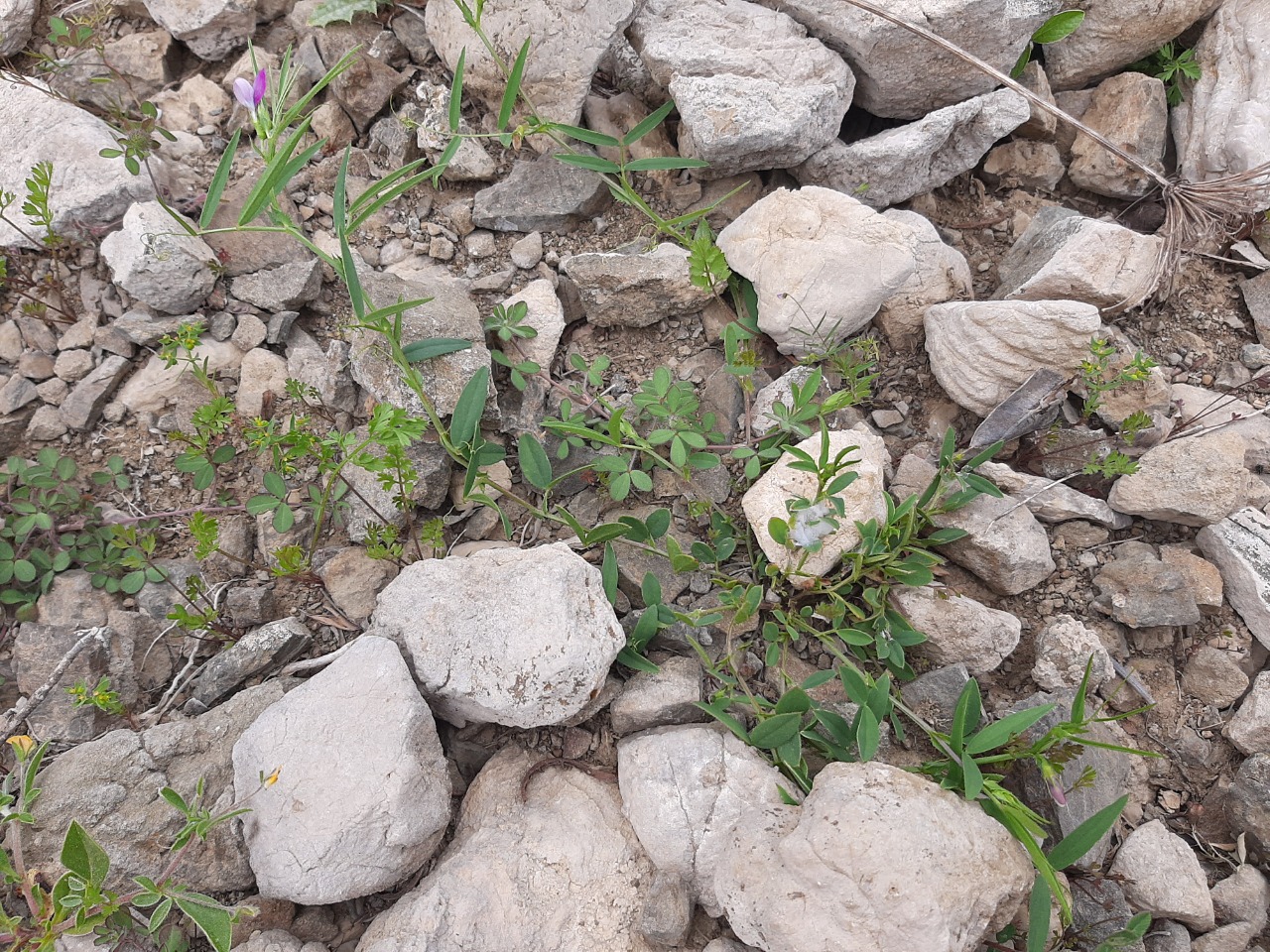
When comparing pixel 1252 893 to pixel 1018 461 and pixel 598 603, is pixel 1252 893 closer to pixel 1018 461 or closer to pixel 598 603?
pixel 1018 461

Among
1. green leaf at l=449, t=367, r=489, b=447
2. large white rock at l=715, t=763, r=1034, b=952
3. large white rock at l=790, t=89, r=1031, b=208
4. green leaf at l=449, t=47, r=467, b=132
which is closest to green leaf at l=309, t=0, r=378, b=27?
green leaf at l=449, t=47, r=467, b=132

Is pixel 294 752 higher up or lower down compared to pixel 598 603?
lower down

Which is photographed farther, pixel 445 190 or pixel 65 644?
pixel 445 190

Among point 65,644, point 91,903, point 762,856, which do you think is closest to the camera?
Answer: point 91,903

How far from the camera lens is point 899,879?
67.2 inches

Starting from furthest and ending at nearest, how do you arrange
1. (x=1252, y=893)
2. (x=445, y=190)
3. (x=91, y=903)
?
(x=445, y=190) < (x=1252, y=893) < (x=91, y=903)

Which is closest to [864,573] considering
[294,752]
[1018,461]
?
[1018,461]

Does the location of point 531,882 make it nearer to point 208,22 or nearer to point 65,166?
point 65,166

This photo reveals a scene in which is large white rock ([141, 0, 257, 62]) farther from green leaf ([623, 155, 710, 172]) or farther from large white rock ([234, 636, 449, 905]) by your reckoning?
large white rock ([234, 636, 449, 905])

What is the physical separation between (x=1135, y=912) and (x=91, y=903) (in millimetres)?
2376

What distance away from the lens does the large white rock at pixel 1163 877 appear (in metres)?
1.95

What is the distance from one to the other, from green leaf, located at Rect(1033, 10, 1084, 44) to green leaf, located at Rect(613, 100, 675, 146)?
140cm

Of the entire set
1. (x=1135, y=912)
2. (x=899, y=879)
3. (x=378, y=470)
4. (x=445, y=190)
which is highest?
(x=445, y=190)

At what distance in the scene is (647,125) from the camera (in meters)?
2.76
